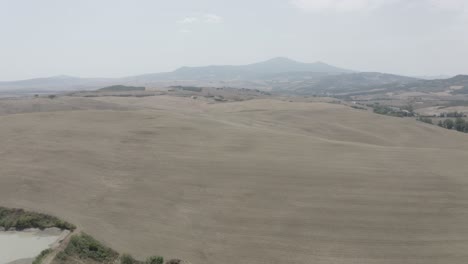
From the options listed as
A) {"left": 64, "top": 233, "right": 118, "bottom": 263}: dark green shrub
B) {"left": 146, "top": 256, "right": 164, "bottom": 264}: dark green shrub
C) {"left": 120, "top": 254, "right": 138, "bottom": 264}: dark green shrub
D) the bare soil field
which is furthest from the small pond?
{"left": 146, "top": 256, "right": 164, "bottom": 264}: dark green shrub

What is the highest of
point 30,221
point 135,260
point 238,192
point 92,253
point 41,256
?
point 238,192

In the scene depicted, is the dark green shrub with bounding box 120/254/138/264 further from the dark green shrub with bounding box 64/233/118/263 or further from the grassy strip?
the grassy strip

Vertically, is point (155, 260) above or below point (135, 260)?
above

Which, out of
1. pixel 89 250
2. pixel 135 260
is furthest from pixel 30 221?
pixel 135 260

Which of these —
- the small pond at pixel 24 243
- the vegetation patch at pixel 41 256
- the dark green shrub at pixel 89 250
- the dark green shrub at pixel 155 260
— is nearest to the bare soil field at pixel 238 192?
the dark green shrub at pixel 89 250

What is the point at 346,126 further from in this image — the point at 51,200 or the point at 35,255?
the point at 35,255

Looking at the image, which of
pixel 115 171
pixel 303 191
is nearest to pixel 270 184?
pixel 303 191

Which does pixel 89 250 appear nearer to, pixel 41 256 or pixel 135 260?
pixel 41 256
